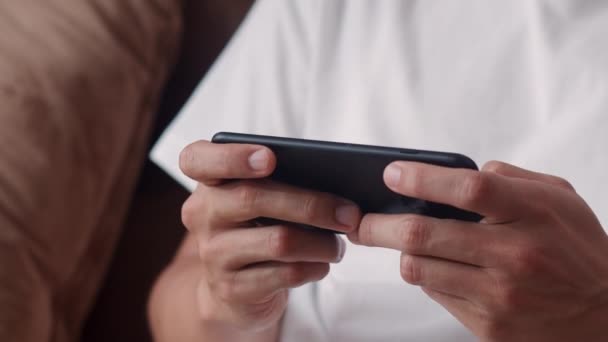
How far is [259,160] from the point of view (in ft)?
1.58

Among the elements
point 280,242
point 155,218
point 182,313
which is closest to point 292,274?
point 280,242

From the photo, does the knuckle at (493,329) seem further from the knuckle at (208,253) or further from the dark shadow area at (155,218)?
the dark shadow area at (155,218)

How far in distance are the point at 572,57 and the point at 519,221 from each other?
0.32m

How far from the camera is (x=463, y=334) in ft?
2.19

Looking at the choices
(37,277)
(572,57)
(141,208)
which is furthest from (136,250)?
(572,57)

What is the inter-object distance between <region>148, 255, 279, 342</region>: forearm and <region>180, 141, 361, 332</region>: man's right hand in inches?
3.3

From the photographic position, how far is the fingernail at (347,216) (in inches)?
20.3

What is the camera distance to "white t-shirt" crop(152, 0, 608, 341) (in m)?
0.68

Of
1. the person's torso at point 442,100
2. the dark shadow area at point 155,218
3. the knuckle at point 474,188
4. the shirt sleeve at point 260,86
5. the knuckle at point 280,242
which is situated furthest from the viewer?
the dark shadow area at point 155,218

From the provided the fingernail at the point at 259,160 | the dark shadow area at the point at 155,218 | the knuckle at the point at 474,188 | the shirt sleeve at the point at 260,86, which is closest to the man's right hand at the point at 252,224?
the fingernail at the point at 259,160

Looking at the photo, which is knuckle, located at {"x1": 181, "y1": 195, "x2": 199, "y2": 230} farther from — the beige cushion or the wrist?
the beige cushion

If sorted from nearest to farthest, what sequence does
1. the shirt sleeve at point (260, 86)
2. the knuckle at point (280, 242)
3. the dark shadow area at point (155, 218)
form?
1. the knuckle at point (280, 242)
2. the shirt sleeve at point (260, 86)
3. the dark shadow area at point (155, 218)

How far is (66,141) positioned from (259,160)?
0.52 m

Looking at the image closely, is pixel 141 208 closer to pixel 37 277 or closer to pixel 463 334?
pixel 37 277
